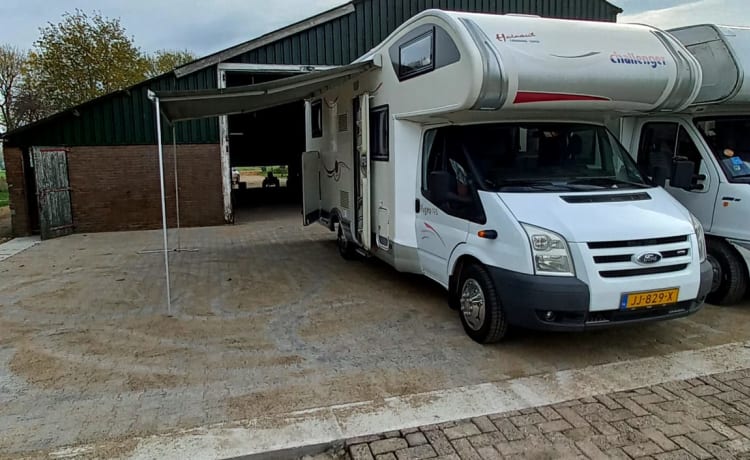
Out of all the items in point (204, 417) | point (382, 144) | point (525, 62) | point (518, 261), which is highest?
point (525, 62)

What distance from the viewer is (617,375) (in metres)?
3.94

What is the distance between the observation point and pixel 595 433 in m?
3.16

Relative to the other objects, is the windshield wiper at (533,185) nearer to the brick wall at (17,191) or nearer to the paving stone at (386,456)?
the paving stone at (386,456)

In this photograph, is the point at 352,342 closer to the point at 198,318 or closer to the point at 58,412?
the point at 198,318

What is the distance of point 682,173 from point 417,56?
9.40 ft

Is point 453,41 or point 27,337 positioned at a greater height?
point 453,41

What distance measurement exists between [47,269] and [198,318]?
398cm

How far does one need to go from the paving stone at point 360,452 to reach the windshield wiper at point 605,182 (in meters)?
2.78

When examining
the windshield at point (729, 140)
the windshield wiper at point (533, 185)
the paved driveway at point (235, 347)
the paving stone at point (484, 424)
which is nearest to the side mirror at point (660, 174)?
the windshield at point (729, 140)

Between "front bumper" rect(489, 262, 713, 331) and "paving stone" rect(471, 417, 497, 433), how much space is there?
92 cm

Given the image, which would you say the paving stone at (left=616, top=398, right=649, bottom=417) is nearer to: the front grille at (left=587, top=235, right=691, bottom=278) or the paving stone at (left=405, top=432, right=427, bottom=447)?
the front grille at (left=587, top=235, right=691, bottom=278)

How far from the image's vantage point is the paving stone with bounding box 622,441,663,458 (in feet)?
9.68

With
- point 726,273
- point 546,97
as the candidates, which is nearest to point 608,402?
point 546,97

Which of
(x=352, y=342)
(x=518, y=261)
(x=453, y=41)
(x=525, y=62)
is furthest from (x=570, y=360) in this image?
(x=453, y=41)
